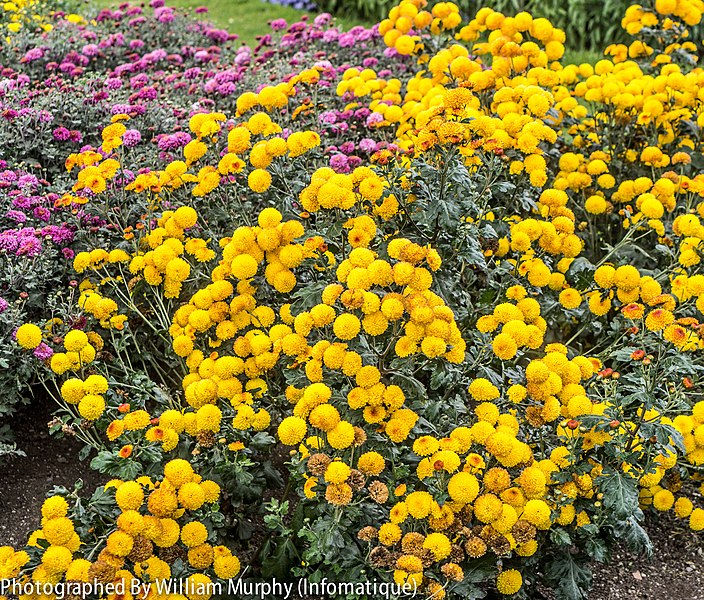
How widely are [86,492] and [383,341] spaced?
1.42 m

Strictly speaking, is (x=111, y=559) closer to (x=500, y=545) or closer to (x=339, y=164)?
(x=500, y=545)

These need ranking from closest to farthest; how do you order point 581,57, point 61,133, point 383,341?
point 383,341, point 61,133, point 581,57

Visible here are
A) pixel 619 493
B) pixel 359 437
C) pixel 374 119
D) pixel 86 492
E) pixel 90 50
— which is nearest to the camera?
pixel 359 437

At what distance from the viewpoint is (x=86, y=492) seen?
3391mm

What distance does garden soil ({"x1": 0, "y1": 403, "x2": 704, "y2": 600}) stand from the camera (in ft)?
10.1

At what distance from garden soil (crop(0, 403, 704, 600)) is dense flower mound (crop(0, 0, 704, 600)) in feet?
0.53

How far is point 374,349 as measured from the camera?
2.74 meters

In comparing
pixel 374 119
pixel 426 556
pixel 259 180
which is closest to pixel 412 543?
pixel 426 556

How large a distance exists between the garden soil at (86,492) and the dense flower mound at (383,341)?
16 centimetres

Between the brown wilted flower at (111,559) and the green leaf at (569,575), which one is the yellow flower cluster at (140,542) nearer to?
the brown wilted flower at (111,559)

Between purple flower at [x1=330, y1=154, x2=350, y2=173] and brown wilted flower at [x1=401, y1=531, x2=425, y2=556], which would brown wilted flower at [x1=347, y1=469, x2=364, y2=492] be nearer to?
brown wilted flower at [x1=401, y1=531, x2=425, y2=556]

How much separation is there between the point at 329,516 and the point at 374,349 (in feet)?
1.79

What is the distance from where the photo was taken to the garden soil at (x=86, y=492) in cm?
307

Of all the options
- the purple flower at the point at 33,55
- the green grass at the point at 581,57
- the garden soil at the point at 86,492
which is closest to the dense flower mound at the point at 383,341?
the garden soil at the point at 86,492
